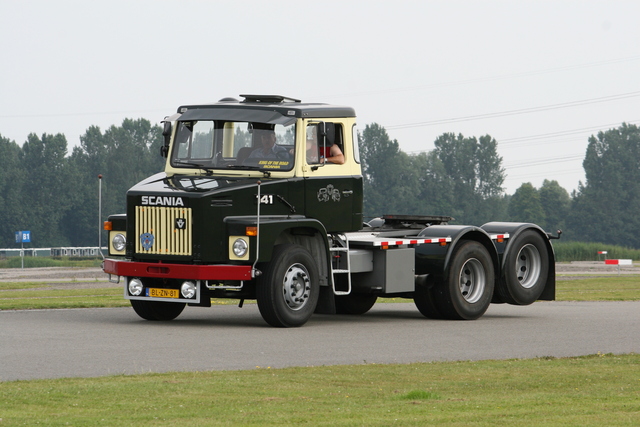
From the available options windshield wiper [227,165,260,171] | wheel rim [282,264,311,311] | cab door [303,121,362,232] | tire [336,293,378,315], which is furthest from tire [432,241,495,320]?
windshield wiper [227,165,260,171]

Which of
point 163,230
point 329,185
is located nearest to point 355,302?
point 329,185

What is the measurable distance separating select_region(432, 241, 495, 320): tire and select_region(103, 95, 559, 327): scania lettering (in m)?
0.02

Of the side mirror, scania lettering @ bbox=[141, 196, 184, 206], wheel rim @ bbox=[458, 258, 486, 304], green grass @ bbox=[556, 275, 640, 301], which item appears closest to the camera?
scania lettering @ bbox=[141, 196, 184, 206]

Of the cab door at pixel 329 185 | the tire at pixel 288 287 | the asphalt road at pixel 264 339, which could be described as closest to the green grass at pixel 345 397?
the asphalt road at pixel 264 339

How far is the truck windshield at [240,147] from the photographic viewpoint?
16391 mm

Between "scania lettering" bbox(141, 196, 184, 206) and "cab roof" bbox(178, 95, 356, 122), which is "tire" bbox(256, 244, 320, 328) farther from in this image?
"cab roof" bbox(178, 95, 356, 122)

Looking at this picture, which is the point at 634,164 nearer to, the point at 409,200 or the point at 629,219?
the point at 629,219

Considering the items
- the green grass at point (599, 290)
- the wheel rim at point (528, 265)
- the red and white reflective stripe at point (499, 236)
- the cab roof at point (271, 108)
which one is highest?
the cab roof at point (271, 108)

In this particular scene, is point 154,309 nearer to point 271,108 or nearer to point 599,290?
point 271,108

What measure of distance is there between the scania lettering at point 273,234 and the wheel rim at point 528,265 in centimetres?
Result: 60

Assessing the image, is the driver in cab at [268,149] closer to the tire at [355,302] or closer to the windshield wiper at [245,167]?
the windshield wiper at [245,167]

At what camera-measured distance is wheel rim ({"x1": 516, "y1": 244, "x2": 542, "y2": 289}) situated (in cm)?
1917

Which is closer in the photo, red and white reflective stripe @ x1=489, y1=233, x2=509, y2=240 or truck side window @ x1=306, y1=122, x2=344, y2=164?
truck side window @ x1=306, y1=122, x2=344, y2=164

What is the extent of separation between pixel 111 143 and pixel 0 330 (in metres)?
106
